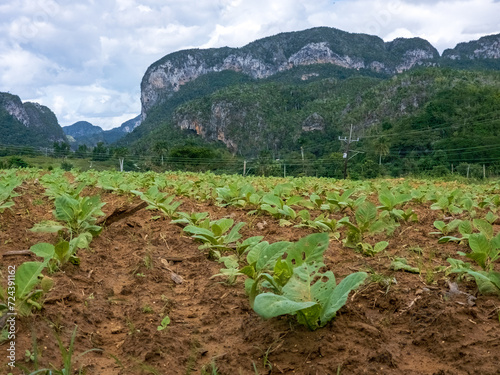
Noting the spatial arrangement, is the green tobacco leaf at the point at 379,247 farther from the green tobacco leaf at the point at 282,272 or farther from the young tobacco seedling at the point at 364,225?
the green tobacco leaf at the point at 282,272

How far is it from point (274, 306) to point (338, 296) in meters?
0.23

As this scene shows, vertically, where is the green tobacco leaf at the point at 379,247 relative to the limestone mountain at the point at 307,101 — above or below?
below

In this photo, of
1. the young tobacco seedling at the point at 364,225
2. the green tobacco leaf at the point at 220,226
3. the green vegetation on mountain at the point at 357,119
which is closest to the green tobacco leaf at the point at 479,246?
the young tobacco seedling at the point at 364,225

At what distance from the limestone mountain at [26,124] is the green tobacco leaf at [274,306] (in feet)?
410

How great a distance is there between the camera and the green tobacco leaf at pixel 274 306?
1083 millimetres

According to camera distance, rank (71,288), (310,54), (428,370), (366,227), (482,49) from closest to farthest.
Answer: (428,370) → (71,288) → (366,227) → (482,49) → (310,54)

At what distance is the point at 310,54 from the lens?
649 feet

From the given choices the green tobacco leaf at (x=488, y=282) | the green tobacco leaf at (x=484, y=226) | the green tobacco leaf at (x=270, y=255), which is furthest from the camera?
the green tobacco leaf at (x=484, y=226)

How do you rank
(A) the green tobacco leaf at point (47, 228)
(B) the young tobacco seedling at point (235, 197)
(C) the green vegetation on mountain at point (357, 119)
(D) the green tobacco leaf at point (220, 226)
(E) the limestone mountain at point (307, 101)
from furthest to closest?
(E) the limestone mountain at point (307, 101) → (C) the green vegetation on mountain at point (357, 119) → (B) the young tobacco seedling at point (235, 197) → (D) the green tobacco leaf at point (220, 226) → (A) the green tobacco leaf at point (47, 228)

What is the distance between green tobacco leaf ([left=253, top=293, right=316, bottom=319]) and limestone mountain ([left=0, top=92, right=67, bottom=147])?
410 feet

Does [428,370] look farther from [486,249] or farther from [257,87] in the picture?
[257,87]

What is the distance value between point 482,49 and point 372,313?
217276 millimetres

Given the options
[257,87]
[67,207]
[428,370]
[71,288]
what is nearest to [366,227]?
[428,370]

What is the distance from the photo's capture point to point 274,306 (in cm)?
112
